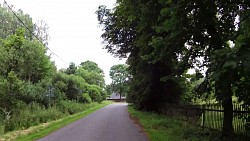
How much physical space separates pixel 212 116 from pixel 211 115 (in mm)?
84

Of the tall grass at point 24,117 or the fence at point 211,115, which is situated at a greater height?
the fence at point 211,115

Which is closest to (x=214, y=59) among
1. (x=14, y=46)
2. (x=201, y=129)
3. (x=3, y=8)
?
(x=201, y=129)

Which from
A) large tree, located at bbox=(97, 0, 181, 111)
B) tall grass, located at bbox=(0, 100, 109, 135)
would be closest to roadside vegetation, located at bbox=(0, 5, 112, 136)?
tall grass, located at bbox=(0, 100, 109, 135)

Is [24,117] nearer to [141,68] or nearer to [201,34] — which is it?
[141,68]

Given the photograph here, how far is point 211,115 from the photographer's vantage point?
14477mm

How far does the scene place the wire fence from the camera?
37.1 feet

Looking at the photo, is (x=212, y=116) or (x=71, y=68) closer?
(x=212, y=116)

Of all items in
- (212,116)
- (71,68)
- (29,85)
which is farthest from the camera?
(71,68)

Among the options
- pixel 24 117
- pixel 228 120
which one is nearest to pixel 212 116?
pixel 228 120

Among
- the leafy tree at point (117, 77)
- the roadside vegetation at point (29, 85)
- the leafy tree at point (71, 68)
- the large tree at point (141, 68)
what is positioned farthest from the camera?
the leafy tree at point (117, 77)

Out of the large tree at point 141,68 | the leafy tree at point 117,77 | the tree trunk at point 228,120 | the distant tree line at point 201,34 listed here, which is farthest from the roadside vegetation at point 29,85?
the leafy tree at point 117,77

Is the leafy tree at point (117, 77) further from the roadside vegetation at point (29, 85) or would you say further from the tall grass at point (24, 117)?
the tall grass at point (24, 117)

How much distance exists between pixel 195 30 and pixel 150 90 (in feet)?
53.4

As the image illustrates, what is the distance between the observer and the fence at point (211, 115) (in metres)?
11.4
